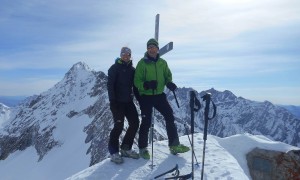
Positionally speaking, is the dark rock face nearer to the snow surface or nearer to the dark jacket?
the snow surface

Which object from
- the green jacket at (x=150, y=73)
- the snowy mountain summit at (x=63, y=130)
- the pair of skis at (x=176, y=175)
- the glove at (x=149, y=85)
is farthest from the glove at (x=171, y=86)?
the snowy mountain summit at (x=63, y=130)

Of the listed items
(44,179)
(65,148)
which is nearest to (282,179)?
(44,179)

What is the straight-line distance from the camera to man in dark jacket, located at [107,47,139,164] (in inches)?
418

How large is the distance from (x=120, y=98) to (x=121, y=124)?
0.74m

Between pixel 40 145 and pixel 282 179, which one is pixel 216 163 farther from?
pixel 40 145

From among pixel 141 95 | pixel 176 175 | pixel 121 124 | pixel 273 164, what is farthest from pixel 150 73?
pixel 273 164

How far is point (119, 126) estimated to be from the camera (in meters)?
10.7

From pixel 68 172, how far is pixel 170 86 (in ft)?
264

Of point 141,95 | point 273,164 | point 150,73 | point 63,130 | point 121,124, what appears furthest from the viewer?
point 63,130

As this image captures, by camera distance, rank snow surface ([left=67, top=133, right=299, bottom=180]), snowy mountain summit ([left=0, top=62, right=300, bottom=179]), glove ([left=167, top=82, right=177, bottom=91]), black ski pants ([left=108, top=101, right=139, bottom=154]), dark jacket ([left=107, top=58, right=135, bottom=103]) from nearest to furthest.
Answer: snow surface ([left=67, top=133, right=299, bottom=180])
dark jacket ([left=107, top=58, right=135, bottom=103])
black ski pants ([left=108, top=101, right=139, bottom=154])
glove ([left=167, top=82, right=177, bottom=91])
snowy mountain summit ([left=0, top=62, right=300, bottom=179])

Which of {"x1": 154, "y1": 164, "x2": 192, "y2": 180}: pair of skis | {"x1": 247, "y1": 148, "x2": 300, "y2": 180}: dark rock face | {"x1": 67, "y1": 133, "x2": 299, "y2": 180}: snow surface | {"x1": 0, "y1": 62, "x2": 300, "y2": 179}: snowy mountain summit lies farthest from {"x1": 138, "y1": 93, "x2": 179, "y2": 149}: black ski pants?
{"x1": 0, "y1": 62, "x2": 300, "y2": 179}: snowy mountain summit

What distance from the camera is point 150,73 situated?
10984mm

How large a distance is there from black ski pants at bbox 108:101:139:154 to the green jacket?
25.3 inches

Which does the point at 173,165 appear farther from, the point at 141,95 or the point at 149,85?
the point at 149,85
